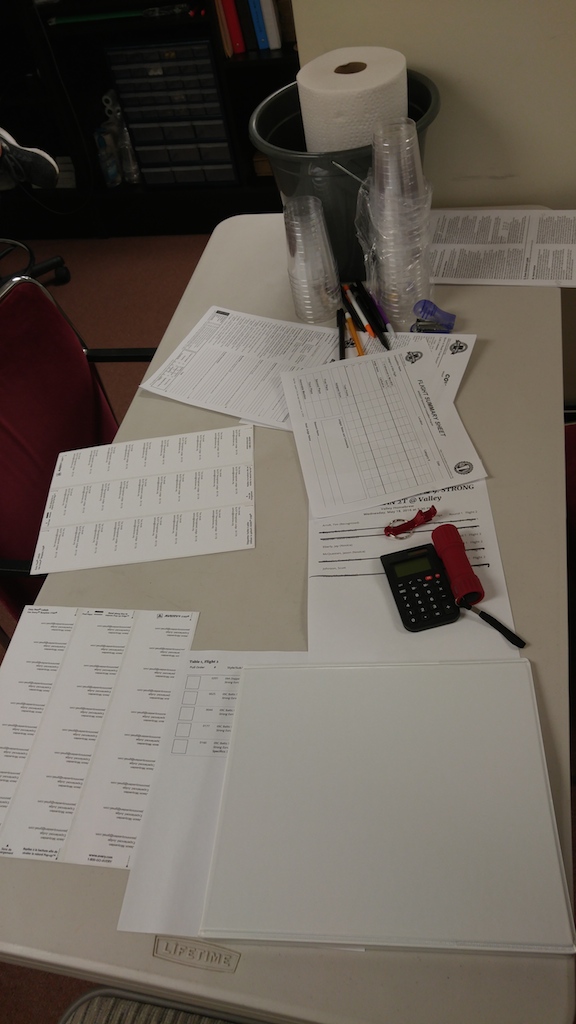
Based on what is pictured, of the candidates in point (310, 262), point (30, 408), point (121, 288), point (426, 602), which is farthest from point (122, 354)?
point (121, 288)

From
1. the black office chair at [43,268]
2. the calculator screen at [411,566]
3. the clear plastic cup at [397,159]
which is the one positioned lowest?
the black office chair at [43,268]

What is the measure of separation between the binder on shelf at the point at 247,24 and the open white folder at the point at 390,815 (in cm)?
241

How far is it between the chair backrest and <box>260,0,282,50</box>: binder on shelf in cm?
170

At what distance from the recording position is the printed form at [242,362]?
1.02m

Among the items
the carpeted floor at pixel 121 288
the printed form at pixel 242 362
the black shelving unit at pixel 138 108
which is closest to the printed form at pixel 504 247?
the printed form at pixel 242 362

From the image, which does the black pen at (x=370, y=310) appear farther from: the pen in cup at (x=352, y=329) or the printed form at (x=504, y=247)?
the printed form at (x=504, y=247)

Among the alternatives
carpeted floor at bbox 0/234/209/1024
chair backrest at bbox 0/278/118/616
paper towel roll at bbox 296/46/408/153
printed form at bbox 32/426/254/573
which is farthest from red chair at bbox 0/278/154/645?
carpeted floor at bbox 0/234/209/1024

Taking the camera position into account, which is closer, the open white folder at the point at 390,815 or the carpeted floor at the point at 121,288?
the open white folder at the point at 390,815

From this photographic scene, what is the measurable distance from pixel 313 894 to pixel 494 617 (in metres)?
0.32

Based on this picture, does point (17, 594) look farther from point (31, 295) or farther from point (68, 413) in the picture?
point (31, 295)

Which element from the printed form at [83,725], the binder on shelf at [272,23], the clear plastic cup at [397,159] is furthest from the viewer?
the binder on shelf at [272,23]

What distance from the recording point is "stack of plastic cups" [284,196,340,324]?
1.05 m

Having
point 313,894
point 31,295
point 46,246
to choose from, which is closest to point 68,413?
point 31,295

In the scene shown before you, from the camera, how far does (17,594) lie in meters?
1.10
